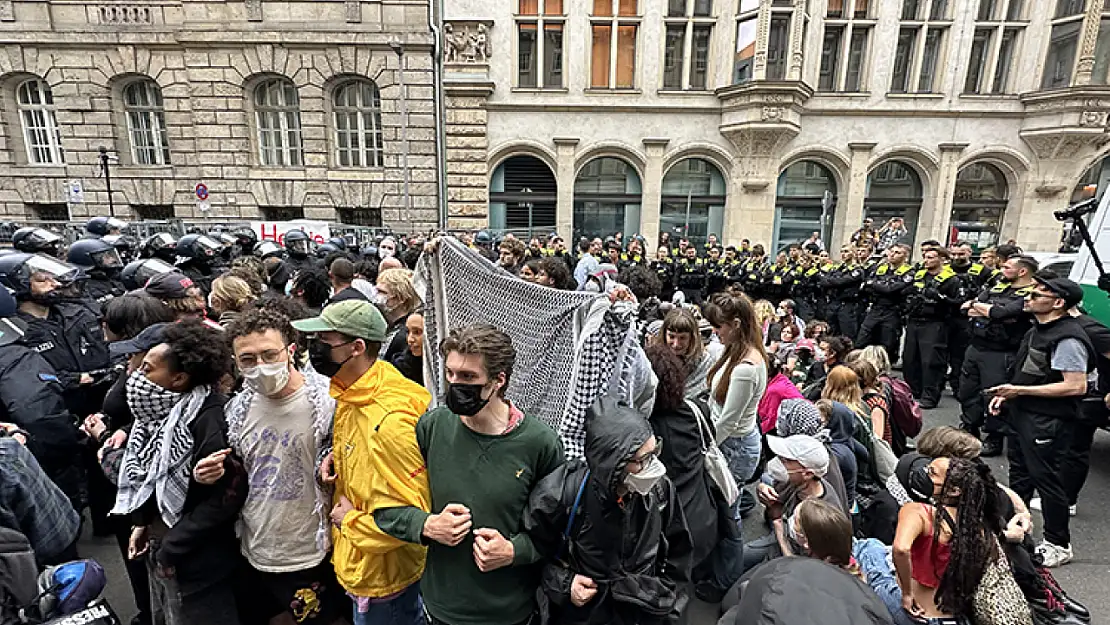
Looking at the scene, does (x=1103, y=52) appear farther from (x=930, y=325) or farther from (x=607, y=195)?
(x=930, y=325)

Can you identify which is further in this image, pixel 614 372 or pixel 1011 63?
pixel 1011 63

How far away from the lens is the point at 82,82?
17484 millimetres

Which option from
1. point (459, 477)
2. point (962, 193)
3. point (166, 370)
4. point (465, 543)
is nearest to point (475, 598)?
point (465, 543)

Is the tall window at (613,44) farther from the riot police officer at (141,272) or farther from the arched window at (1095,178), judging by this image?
the arched window at (1095,178)

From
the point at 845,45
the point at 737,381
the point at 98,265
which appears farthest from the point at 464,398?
the point at 845,45

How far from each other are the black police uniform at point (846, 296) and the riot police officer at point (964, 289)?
153cm

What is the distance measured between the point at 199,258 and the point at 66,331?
381 cm

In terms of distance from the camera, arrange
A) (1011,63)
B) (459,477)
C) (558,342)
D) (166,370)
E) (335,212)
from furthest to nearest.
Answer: (335,212)
(1011,63)
(558,342)
(166,370)
(459,477)

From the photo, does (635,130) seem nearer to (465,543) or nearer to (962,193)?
(962,193)

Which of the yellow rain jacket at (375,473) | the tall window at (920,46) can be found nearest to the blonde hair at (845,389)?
the yellow rain jacket at (375,473)

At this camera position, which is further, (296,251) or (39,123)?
(39,123)

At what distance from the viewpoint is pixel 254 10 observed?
16703 mm

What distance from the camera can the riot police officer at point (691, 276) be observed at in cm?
1064

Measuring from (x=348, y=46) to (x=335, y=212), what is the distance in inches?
216
